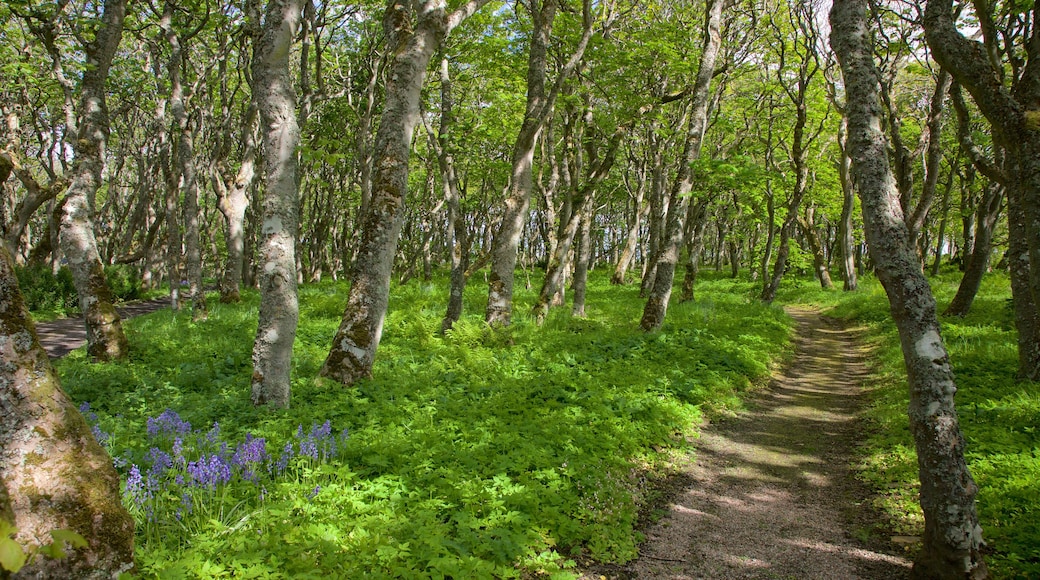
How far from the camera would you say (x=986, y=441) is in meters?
5.98

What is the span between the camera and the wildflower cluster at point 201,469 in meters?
3.55

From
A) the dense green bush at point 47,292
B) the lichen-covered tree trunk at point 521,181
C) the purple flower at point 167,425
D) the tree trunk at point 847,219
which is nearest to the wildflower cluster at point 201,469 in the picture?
the purple flower at point 167,425

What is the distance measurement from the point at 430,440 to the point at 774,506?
3489mm

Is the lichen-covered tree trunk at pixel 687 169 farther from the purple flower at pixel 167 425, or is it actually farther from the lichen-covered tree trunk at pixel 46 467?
the lichen-covered tree trunk at pixel 46 467

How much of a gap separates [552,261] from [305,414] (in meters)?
9.28

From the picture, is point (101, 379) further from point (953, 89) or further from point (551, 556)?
point (953, 89)

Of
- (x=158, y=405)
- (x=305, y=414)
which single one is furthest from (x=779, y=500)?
(x=158, y=405)

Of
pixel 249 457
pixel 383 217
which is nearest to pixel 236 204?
pixel 383 217

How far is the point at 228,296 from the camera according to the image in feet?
54.5

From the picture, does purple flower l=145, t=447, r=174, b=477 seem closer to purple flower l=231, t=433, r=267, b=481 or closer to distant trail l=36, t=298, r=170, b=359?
purple flower l=231, t=433, r=267, b=481

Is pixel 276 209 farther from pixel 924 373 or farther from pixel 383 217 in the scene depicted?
Answer: pixel 924 373

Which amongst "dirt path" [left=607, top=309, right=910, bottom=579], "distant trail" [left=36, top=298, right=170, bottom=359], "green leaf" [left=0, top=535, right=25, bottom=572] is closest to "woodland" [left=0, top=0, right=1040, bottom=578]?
"green leaf" [left=0, top=535, right=25, bottom=572]

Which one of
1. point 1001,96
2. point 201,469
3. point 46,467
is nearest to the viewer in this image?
point 46,467

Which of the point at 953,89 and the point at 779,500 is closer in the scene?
the point at 779,500
